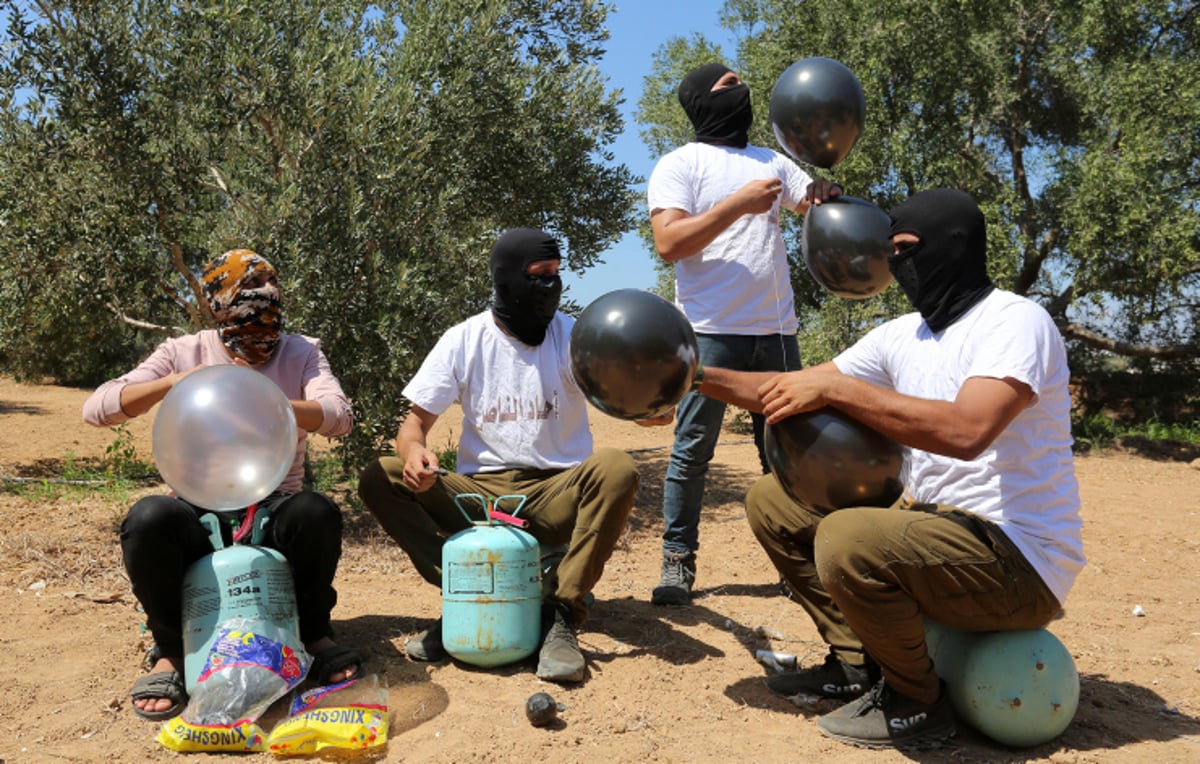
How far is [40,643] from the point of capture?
398 centimetres

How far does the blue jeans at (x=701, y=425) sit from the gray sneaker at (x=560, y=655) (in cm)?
99

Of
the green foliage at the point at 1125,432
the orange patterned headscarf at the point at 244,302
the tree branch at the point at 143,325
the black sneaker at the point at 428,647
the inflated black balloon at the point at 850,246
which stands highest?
the inflated black balloon at the point at 850,246

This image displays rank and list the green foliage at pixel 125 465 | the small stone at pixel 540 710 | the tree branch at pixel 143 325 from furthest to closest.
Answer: the green foliage at pixel 125 465 → the tree branch at pixel 143 325 → the small stone at pixel 540 710

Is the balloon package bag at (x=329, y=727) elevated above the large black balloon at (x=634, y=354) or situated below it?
below

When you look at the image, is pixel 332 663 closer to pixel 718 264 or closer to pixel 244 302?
pixel 244 302

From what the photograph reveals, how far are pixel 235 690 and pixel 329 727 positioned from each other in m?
0.36

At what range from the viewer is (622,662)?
3777mm

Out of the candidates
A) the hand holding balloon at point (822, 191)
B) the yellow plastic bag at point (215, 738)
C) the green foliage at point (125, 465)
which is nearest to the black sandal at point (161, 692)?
the yellow plastic bag at point (215, 738)

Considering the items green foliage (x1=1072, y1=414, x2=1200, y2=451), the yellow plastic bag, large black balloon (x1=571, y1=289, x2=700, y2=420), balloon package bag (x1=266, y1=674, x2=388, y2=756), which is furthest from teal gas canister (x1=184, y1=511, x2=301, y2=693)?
green foliage (x1=1072, y1=414, x2=1200, y2=451)

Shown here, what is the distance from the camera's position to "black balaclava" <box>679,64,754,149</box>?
4574mm

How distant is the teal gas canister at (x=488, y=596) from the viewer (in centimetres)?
354

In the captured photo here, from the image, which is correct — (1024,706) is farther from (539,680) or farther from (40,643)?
(40,643)

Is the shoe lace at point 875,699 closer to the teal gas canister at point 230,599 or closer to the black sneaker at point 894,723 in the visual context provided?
the black sneaker at point 894,723

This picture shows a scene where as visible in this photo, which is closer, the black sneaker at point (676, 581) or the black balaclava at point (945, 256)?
the black balaclava at point (945, 256)
